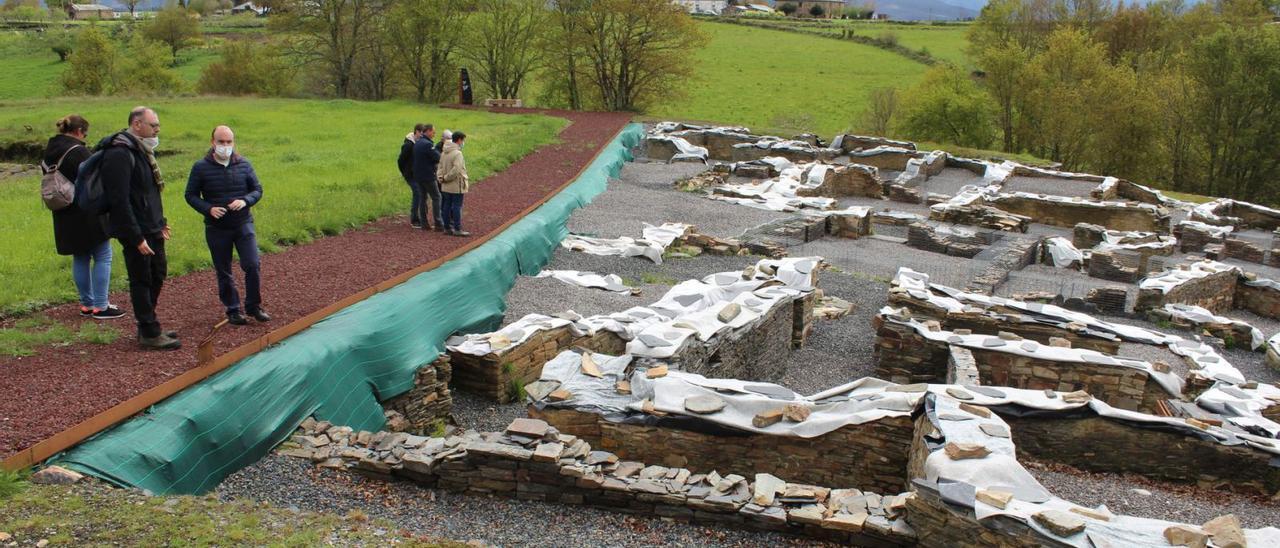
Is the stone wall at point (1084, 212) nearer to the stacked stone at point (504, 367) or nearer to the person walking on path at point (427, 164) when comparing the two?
the person walking on path at point (427, 164)

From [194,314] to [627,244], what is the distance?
7.56 meters

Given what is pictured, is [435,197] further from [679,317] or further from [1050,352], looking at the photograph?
[1050,352]

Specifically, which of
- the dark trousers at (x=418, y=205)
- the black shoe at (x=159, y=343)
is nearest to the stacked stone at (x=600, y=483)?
the black shoe at (x=159, y=343)

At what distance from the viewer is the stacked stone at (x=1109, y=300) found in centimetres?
1439

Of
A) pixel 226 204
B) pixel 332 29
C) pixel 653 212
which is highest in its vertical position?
pixel 332 29

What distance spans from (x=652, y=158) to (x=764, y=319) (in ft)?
58.3

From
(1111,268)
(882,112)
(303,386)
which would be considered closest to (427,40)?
(882,112)

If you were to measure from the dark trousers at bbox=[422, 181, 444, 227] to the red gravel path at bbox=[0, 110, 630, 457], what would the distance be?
0.26 metres

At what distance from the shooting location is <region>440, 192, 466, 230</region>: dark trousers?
43.1ft

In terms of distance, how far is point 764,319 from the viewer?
10.5 m

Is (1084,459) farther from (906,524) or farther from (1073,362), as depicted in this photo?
(906,524)

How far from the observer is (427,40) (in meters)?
38.5

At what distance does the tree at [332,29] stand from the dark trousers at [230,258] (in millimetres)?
30458

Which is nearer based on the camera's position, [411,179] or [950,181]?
[411,179]
